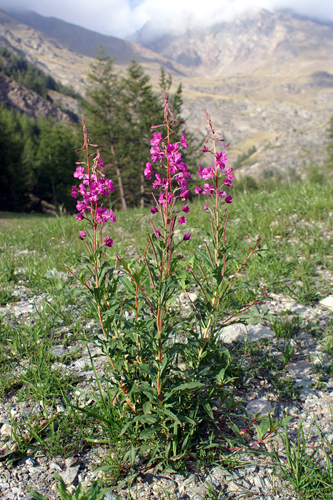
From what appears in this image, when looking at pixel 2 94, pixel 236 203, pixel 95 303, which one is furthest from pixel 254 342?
pixel 2 94

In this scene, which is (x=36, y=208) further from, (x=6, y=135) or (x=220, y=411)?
(x=220, y=411)

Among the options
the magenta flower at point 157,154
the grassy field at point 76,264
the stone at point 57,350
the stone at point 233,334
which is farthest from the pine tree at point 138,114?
the magenta flower at point 157,154

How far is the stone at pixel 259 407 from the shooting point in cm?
256

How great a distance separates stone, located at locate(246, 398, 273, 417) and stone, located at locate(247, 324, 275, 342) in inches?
32.2

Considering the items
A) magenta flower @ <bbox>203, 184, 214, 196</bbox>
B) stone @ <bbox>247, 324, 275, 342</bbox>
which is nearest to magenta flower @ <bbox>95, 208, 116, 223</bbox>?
magenta flower @ <bbox>203, 184, 214, 196</bbox>

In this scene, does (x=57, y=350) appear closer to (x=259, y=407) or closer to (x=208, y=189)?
(x=259, y=407)

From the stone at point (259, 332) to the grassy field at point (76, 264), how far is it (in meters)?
0.48

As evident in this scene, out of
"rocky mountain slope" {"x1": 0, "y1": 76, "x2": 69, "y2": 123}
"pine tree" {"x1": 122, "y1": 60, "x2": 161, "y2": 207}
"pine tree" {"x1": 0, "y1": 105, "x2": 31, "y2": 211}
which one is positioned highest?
"rocky mountain slope" {"x1": 0, "y1": 76, "x2": 69, "y2": 123}

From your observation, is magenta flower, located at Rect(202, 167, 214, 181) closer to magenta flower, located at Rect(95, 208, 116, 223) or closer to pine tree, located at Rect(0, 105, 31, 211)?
magenta flower, located at Rect(95, 208, 116, 223)

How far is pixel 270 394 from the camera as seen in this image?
2734mm

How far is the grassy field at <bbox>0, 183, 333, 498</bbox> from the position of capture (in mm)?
2781

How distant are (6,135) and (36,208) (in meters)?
12.6

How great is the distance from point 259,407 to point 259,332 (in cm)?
105

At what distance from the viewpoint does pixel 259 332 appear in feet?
11.6
